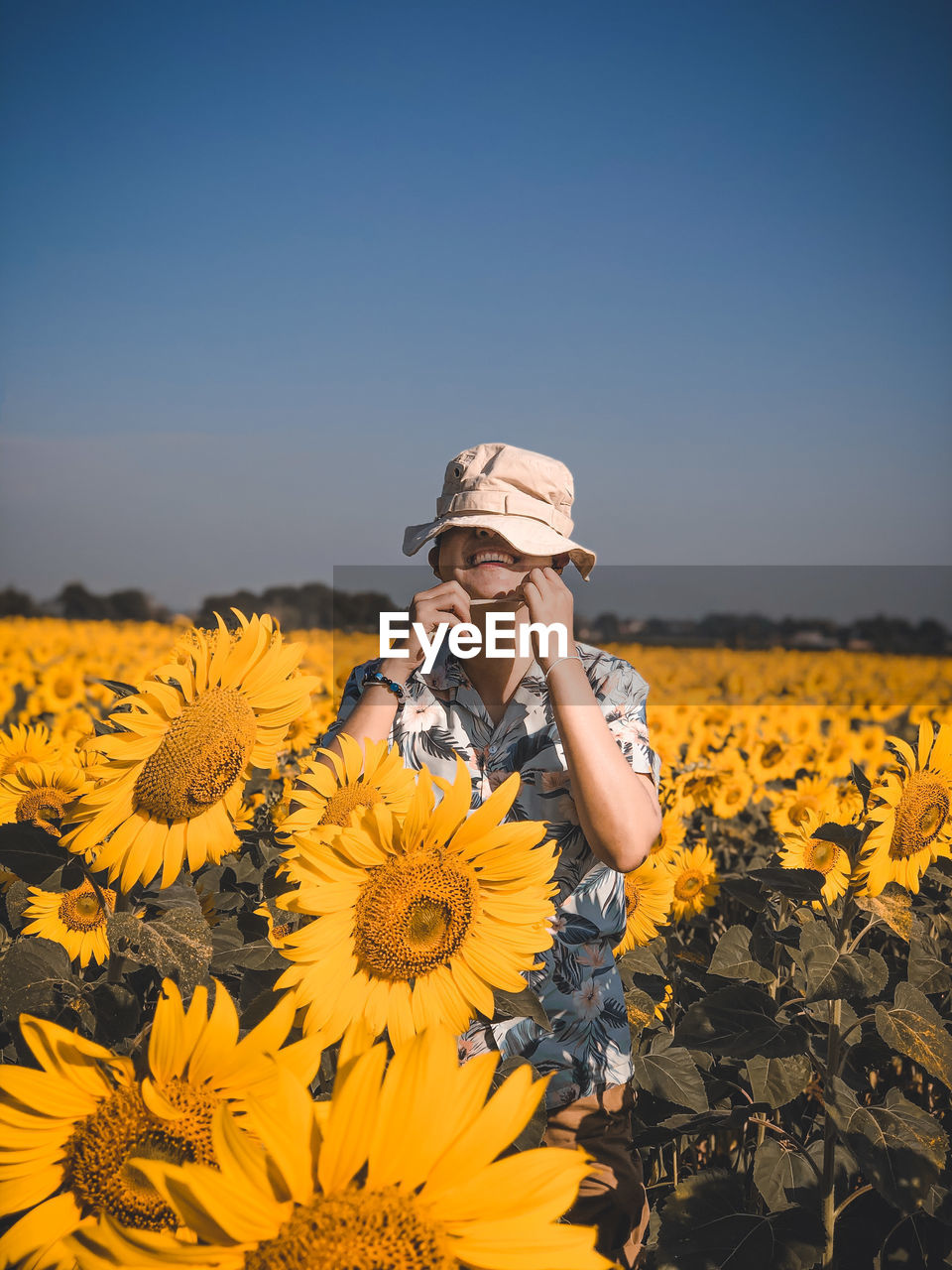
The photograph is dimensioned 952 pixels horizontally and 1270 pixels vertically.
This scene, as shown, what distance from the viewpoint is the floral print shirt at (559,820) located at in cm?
203

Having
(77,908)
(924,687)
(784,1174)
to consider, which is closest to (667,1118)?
(784,1174)

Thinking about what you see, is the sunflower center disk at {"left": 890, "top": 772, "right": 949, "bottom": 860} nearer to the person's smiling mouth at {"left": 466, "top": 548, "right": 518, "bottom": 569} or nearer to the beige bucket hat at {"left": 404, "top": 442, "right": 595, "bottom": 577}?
the beige bucket hat at {"left": 404, "top": 442, "right": 595, "bottom": 577}

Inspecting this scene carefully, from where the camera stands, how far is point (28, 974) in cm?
133

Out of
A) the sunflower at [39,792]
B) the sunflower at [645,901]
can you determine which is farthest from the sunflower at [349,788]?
the sunflower at [645,901]

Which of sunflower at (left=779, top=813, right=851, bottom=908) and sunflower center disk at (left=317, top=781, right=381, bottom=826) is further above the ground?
sunflower center disk at (left=317, top=781, right=381, bottom=826)

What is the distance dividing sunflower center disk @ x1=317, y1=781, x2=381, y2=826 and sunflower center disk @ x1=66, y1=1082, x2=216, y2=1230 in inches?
23.7

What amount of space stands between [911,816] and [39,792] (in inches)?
77.7

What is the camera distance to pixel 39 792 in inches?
80.4

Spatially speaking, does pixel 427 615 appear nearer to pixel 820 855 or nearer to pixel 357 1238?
pixel 357 1238

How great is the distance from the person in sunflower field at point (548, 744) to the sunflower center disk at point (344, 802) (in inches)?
15.6

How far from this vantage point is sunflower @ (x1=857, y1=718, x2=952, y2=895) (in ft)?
6.76

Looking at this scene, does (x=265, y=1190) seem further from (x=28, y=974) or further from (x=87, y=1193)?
(x=28, y=974)

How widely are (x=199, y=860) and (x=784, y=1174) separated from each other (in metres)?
1.64

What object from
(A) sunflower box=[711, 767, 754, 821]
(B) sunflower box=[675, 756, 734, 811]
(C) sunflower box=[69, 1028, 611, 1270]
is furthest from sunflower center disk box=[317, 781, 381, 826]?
(A) sunflower box=[711, 767, 754, 821]
